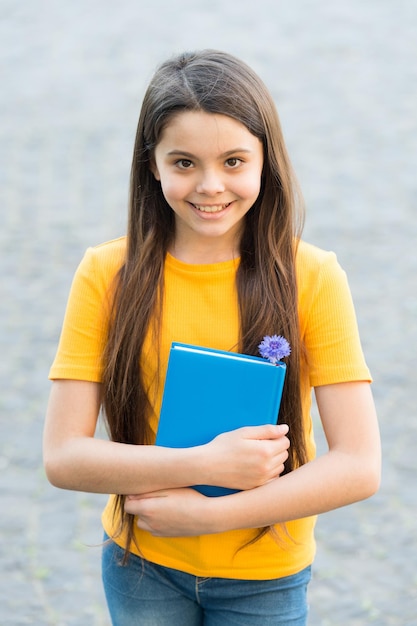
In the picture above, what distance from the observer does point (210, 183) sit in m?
1.73

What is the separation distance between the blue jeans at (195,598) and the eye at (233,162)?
31.0 inches

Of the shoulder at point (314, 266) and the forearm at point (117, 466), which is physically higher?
the shoulder at point (314, 266)

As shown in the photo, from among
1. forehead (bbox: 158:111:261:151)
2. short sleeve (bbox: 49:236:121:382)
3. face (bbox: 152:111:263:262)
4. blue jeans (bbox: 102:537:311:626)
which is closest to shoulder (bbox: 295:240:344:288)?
face (bbox: 152:111:263:262)

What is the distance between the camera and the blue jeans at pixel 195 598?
1.89 metres

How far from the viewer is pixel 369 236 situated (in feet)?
19.4

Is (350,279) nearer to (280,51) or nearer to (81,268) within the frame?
(280,51)

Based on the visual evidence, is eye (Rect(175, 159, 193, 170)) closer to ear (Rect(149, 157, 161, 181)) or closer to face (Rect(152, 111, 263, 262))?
face (Rect(152, 111, 263, 262))

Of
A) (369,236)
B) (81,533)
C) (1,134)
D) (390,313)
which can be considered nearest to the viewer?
(81,533)

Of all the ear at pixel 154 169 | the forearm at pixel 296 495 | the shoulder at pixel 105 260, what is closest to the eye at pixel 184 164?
the ear at pixel 154 169

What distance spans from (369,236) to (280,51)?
2492mm

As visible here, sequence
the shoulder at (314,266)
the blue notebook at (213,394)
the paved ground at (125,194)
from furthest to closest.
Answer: the paved ground at (125,194) < the shoulder at (314,266) < the blue notebook at (213,394)

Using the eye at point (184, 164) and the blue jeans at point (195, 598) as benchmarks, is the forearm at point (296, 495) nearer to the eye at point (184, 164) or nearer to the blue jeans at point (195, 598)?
the blue jeans at point (195, 598)

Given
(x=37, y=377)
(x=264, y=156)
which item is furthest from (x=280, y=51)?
(x=264, y=156)

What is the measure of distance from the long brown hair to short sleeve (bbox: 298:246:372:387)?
0.03 m
